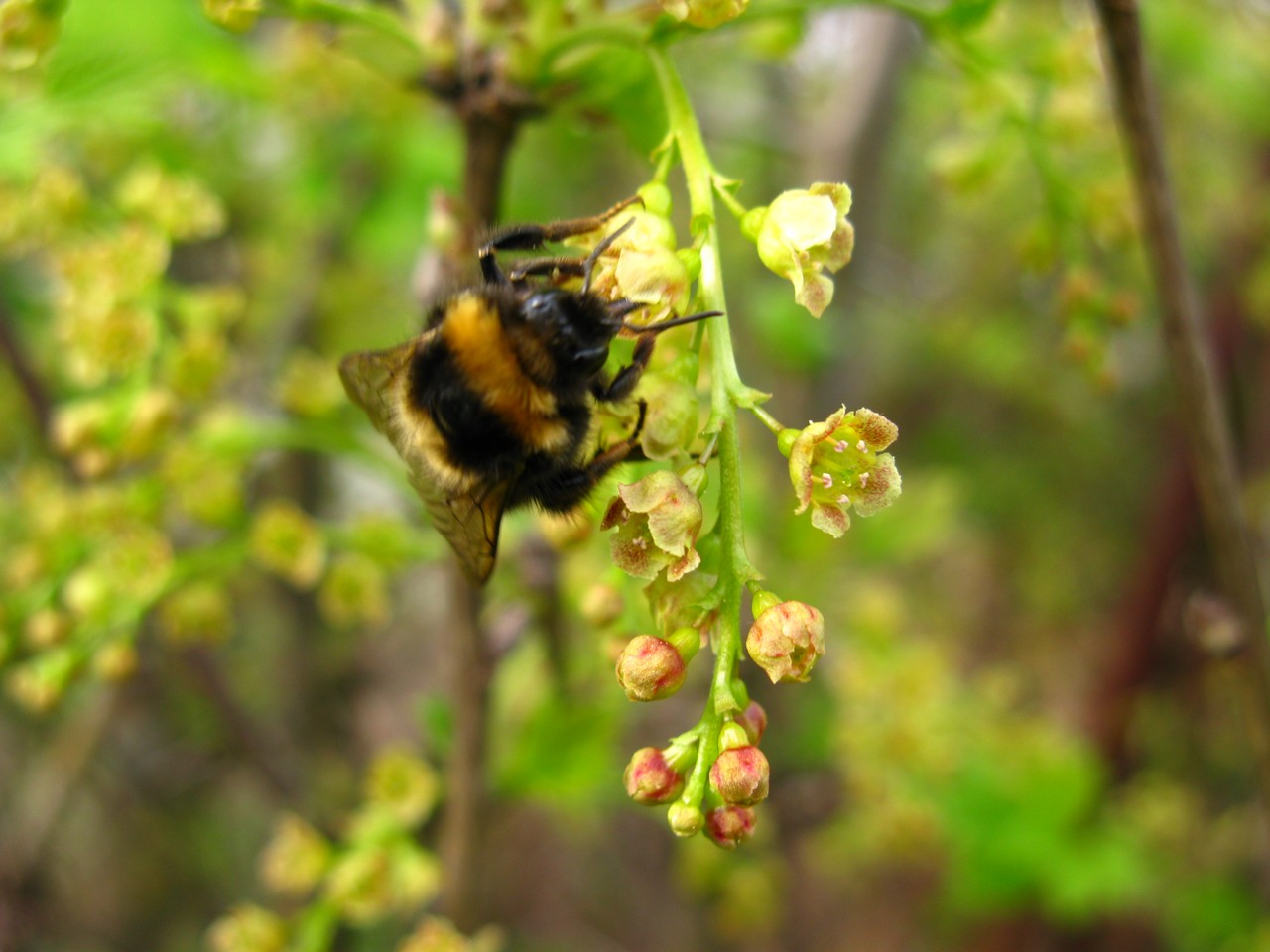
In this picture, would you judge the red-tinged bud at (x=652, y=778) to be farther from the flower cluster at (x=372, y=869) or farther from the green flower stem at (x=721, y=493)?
the flower cluster at (x=372, y=869)

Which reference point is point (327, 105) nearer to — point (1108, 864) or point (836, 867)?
point (1108, 864)

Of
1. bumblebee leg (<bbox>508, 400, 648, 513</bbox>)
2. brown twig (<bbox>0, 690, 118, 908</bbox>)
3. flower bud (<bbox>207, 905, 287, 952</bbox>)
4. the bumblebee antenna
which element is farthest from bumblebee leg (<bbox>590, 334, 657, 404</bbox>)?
brown twig (<bbox>0, 690, 118, 908</bbox>)

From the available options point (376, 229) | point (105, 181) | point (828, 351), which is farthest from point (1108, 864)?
point (105, 181)

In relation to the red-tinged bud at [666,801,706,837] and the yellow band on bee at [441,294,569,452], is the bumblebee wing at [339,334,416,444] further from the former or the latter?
the red-tinged bud at [666,801,706,837]

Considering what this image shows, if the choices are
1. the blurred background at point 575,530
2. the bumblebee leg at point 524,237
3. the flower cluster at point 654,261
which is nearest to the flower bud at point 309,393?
the blurred background at point 575,530

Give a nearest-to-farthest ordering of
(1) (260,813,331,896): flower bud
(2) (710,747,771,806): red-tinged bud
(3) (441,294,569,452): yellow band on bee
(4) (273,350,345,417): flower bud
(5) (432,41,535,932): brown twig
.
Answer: (2) (710,747,771,806): red-tinged bud
(3) (441,294,569,452): yellow band on bee
(5) (432,41,535,932): brown twig
(1) (260,813,331,896): flower bud
(4) (273,350,345,417): flower bud

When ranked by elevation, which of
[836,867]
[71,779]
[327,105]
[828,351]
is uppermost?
[327,105]
